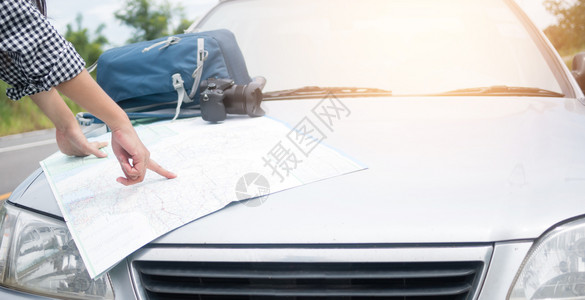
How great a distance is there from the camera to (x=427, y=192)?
1.13 metres

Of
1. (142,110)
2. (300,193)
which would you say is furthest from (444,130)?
(142,110)

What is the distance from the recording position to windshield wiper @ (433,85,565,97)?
178cm

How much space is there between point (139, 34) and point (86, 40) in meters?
6.08

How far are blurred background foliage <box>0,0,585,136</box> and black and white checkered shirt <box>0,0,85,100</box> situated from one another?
9111 millimetres

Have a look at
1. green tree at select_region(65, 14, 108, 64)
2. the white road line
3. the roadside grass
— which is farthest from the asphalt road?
green tree at select_region(65, 14, 108, 64)

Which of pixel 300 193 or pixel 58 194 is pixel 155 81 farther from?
pixel 300 193

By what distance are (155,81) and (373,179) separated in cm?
109

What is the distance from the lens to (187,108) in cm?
198

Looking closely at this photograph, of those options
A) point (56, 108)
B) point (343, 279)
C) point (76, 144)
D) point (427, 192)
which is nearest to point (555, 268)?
point (427, 192)

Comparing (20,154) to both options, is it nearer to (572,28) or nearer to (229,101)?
(229,101)

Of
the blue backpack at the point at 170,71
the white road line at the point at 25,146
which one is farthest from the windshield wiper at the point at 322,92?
the white road line at the point at 25,146

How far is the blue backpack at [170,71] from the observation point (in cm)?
193

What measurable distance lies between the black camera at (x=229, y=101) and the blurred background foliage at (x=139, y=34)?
331 inches

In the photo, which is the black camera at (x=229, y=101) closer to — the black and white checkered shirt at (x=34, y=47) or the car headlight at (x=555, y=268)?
the black and white checkered shirt at (x=34, y=47)
